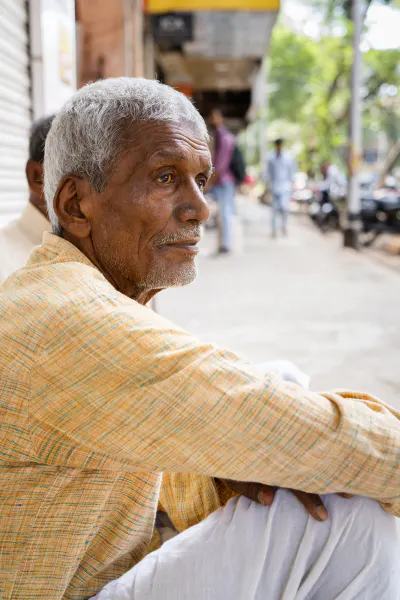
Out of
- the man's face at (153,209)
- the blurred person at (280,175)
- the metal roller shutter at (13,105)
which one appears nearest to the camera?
the man's face at (153,209)

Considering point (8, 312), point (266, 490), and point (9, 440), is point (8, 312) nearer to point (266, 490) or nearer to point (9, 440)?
point (9, 440)

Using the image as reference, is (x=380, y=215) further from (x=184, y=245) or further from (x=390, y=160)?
(x=184, y=245)

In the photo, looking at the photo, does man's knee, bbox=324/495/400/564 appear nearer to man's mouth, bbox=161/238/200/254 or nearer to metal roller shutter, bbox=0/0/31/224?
man's mouth, bbox=161/238/200/254

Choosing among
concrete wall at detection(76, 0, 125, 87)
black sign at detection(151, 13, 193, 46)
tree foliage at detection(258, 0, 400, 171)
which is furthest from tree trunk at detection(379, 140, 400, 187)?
concrete wall at detection(76, 0, 125, 87)

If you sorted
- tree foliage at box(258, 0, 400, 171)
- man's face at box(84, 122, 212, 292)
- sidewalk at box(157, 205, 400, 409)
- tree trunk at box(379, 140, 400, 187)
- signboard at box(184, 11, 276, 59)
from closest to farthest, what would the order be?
man's face at box(84, 122, 212, 292)
sidewalk at box(157, 205, 400, 409)
signboard at box(184, 11, 276, 59)
tree trunk at box(379, 140, 400, 187)
tree foliage at box(258, 0, 400, 171)

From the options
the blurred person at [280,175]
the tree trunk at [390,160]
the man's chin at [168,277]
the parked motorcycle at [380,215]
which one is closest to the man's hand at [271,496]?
the man's chin at [168,277]

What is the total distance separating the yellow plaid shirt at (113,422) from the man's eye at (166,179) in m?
0.33

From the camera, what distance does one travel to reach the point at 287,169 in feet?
45.4

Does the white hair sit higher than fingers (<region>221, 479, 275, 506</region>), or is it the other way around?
the white hair

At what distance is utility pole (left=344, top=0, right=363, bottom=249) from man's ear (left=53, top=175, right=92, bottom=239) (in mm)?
10916

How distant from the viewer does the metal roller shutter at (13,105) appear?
4.31m

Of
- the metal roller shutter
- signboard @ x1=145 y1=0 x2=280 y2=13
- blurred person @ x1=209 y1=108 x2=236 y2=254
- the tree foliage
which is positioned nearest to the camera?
the metal roller shutter

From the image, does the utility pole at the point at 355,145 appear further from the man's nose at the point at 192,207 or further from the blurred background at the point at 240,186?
the man's nose at the point at 192,207

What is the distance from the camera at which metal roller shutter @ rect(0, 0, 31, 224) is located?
14.1 feet
